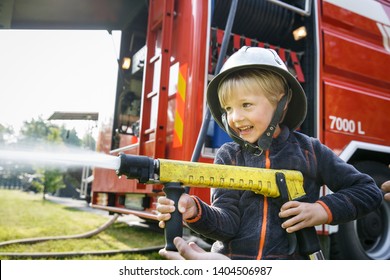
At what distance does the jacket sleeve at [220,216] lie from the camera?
0.97 meters

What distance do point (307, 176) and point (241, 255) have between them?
0.29 meters

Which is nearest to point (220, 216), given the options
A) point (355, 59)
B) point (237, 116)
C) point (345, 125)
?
point (237, 116)

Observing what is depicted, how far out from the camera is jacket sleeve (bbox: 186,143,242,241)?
97cm

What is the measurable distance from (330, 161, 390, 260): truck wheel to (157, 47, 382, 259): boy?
1.18 metres

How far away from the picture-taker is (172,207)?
0.86 meters

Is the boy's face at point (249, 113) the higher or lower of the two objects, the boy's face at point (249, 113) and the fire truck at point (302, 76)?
the lower

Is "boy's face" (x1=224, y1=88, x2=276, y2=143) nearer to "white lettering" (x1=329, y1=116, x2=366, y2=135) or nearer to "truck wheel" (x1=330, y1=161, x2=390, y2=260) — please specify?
"white lettering" (x1=329, y1=116, x2=366, y2=135)

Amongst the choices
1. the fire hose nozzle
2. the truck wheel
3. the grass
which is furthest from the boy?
the grass

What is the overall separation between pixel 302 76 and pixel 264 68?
1.21 m

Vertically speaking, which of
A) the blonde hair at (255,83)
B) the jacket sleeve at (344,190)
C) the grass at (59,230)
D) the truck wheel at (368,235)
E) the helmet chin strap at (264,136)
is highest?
the blonde hair at (255,83)

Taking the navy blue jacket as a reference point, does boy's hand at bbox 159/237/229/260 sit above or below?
below

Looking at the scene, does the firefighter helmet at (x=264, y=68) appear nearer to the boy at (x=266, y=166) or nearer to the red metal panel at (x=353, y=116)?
the boy at (x=266, y=166)

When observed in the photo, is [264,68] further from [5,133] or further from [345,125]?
[345,125]

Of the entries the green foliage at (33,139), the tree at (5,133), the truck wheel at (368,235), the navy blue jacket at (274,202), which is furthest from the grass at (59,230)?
the navy blue jacket at (274,202)
